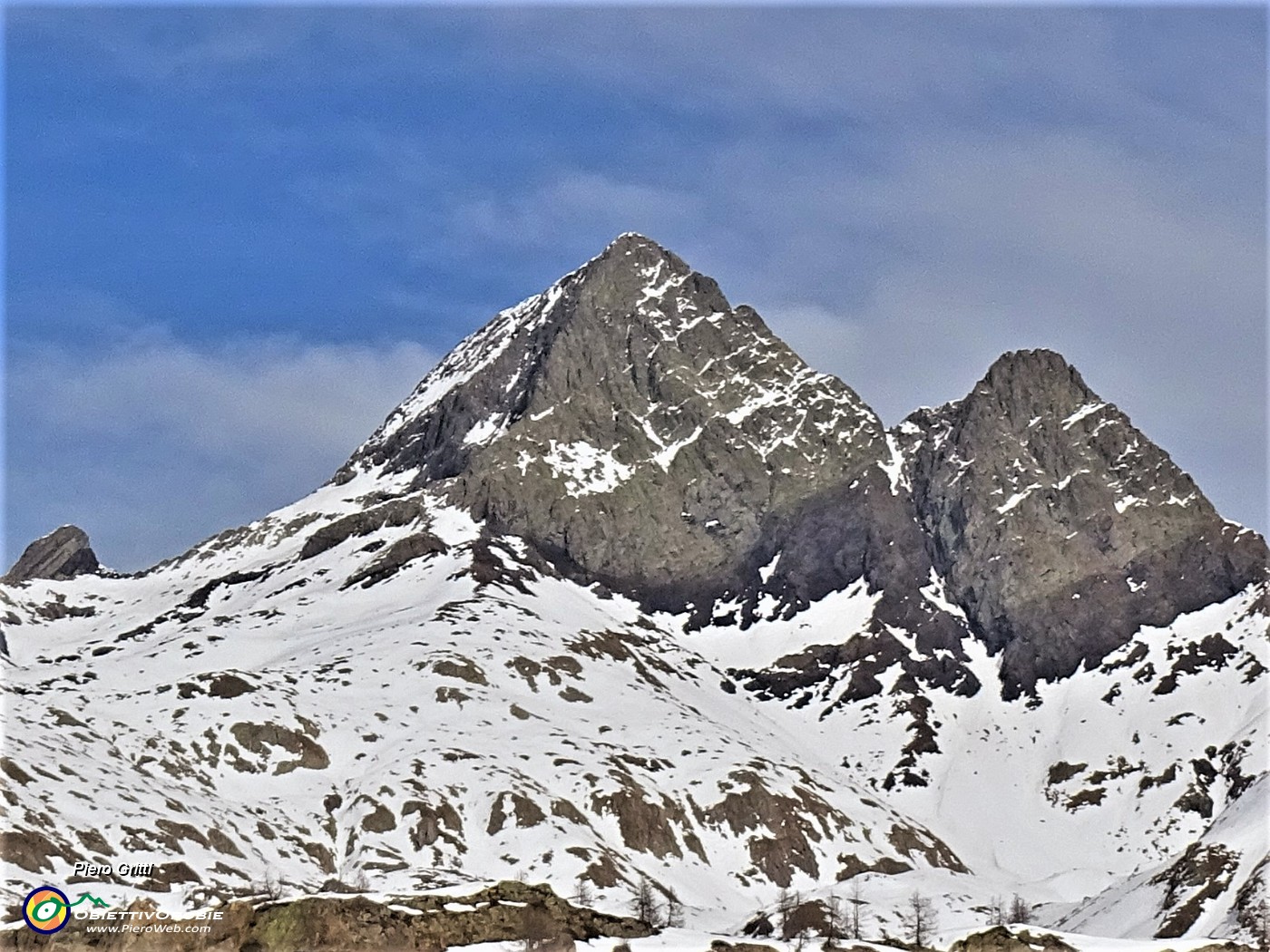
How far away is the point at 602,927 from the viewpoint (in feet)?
344

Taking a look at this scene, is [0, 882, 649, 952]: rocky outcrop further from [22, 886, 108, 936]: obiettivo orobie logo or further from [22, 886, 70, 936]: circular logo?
[22, 886, 70, 936]: circular logo

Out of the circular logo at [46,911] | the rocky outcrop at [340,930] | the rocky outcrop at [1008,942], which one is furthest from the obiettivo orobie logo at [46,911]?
the rocky outcrop at [1008,942]

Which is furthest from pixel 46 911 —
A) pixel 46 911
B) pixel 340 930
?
pixel 340 930

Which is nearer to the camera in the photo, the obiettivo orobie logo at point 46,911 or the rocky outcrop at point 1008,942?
the obiettivo orobie logo at point 46,911

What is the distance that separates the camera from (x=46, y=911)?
96.9 m

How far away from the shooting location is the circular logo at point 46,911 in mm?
96750

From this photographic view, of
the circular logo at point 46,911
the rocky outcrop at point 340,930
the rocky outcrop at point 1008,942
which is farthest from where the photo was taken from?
the rocky outcrop at point 1008,942

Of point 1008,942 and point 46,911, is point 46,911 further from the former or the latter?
point 1008,942

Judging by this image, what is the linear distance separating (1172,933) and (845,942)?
104 meters

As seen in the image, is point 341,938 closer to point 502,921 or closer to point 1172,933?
point 502,921

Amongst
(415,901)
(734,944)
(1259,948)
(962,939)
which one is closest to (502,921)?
(415,901)

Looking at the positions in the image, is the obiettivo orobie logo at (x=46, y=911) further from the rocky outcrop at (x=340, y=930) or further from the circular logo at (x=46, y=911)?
the rocky outcrop at (x=340, y=930)

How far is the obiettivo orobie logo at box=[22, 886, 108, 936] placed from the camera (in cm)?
9675

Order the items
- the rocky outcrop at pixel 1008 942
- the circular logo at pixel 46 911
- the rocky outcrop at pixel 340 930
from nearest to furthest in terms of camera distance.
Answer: the circular logo at pixel 46 911
the rocky outcrop at pixel 340 930
the rocky outcrop at pixel 1008 942
